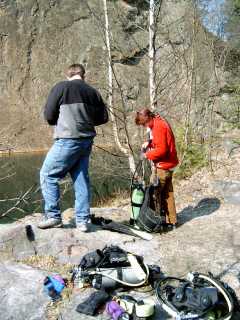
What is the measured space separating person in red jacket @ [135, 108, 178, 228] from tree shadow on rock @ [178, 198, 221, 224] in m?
0.44

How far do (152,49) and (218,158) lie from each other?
3227 mm

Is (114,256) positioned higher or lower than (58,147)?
A: lower

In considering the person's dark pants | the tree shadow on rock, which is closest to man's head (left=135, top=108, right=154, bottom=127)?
the person's dark pants

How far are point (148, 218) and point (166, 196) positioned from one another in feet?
1.79

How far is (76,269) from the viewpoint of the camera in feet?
16.1

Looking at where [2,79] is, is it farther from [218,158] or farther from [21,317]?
[21,317]

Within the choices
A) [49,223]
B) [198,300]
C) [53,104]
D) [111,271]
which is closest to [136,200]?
[49,223]

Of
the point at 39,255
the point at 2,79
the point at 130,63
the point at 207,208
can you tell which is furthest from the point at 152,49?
the point at 2,79

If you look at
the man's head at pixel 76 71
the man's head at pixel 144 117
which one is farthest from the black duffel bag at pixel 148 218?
the man's head at pixel 76 71

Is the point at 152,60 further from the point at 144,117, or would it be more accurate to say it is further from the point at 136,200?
the point at 136,200

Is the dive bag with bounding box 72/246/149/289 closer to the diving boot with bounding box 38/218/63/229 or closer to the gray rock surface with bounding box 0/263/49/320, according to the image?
the gray rock surface with bounding box 0/263/49/320

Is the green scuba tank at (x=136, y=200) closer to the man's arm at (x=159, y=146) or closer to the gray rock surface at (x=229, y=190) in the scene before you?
the man's arm at (x=159, y=146)

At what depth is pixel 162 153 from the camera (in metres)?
6.66

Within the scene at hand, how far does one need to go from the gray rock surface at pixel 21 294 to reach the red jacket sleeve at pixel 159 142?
233 centimetres
